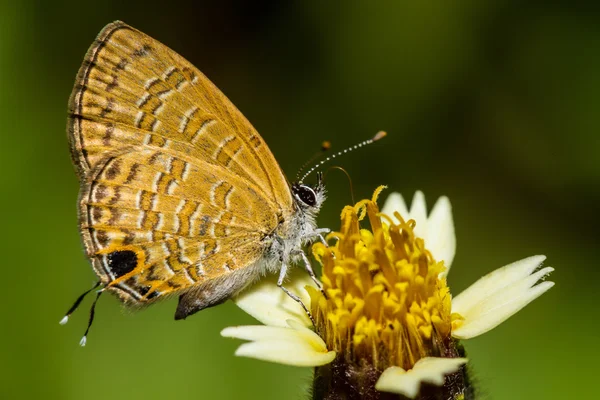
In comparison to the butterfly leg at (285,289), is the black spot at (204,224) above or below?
above

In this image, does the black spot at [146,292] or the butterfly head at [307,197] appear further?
the butterfly head at [307,197]

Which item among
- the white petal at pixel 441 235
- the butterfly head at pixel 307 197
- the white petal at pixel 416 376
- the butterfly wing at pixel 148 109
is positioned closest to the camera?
the white petal at pixel 416 376

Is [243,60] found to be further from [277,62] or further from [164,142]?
[164,142]

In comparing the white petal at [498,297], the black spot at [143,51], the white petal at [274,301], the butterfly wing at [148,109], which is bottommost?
the white petal at [498,297]

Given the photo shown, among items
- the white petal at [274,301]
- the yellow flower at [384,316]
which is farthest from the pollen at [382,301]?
the white petal at [274,301]

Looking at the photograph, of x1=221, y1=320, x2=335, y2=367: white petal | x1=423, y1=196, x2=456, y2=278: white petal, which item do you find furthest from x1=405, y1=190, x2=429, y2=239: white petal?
x1=221, y1=320, x2=335, y2=367: white petal

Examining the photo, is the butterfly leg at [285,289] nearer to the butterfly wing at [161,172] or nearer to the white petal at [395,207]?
the butterfly wing at [161,172]

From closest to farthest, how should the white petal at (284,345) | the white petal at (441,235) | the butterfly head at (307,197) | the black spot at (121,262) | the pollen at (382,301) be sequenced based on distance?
the white petal at (284,345)
the pollen at (382,301)
the black spot at (121,262)
the white petal at (441,235)
the butterfly head at (307,197)

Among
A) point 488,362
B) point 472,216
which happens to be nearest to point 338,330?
point 488,362
